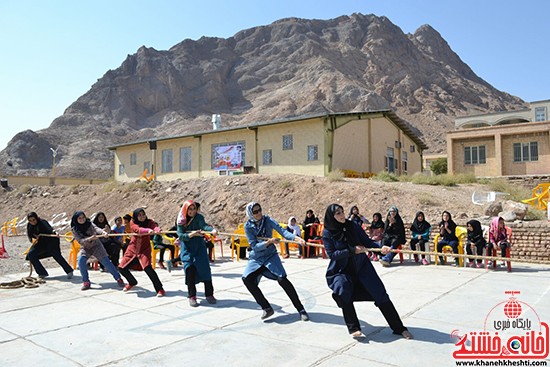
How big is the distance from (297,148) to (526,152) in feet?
55.5

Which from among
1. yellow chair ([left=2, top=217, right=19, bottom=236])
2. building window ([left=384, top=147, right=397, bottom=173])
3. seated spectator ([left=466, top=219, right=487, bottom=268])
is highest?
building window ([left=384, top=147, right=397, bottom=173])

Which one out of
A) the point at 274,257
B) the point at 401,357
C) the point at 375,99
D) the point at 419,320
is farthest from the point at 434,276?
the point at 375,99

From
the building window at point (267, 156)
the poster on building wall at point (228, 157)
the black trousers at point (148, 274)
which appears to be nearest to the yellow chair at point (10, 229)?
the poster on building wall at point (228, 157)

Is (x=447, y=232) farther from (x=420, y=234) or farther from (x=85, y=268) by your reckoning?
(x=85, y=268)

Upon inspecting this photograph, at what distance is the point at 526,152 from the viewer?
1241 inches

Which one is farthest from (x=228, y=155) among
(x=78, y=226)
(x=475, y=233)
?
(x=78, y=226)

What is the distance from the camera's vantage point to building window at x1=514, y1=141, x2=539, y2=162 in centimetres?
3117

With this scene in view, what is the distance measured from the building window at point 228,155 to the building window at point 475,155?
670 inches

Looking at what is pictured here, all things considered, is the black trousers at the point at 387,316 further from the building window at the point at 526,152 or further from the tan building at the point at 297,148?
the building window at the point at 526,152

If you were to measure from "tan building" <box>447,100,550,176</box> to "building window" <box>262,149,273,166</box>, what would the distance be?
47.8 ft

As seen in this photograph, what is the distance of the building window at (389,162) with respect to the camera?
1204 inches

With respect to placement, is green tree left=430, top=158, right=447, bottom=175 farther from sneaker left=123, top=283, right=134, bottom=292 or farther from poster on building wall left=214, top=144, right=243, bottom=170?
sneaker left=123, top=283, right=134, bottom=292

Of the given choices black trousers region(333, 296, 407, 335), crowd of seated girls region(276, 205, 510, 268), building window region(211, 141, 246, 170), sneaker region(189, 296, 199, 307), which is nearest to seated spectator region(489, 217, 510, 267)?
crowd of seated girls region(276, 205, 510, 268)

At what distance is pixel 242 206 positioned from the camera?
71.7ft
